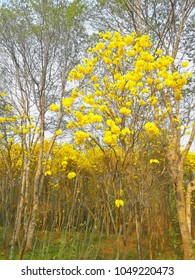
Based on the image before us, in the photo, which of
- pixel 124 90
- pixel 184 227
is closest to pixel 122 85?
pixel 124 90

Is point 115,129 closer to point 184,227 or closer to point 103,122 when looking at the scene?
point 103,122

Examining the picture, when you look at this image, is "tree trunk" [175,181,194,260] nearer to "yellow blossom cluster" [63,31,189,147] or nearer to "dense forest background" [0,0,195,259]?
"dense forest background" [0,0,195,259]

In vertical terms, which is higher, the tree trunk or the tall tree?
the tall tree

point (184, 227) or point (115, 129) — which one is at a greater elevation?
point (115, 129)

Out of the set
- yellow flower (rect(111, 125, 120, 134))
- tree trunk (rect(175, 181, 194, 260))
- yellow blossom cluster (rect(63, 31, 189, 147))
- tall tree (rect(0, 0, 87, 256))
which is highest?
tall tree (rect(0, 0, 87, 256))

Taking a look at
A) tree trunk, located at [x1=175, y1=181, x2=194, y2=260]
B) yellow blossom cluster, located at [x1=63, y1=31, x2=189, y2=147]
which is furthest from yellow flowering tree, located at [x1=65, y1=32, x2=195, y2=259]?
tree trunk, located at [x1=175, y1=181, x2=194, y2=260]

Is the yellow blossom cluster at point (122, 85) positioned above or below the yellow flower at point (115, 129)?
above

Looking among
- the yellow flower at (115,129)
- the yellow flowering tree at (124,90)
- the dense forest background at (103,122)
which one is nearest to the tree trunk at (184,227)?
the dense forest background at (103,122)

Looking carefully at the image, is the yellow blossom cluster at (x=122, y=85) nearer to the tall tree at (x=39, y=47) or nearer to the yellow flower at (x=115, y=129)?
the yellow flower at (x=115, y=129)

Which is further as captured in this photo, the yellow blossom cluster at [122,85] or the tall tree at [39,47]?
the tall tree at [39,47]

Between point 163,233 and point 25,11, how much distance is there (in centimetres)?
924

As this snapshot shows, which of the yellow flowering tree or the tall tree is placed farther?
the tall tree

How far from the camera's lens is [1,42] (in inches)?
404

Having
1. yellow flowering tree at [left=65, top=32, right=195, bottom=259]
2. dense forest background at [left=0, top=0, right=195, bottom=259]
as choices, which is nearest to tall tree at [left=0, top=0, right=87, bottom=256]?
dense forest background at [left=0, top=0, right=195, bottom=259]
